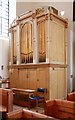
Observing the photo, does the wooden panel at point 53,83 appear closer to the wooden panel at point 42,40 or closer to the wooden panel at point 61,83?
the wooden panel at point 61,83

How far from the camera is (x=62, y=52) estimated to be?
21.5 feet

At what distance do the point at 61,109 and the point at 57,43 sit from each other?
3164 mm

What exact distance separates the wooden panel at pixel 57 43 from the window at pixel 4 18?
266 cm

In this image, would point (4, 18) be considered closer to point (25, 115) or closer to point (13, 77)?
point (13, 77)

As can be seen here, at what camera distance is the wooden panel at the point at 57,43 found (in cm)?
595

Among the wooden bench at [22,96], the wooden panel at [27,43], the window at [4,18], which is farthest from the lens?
the window at [4,18]

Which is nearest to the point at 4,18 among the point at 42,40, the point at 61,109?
the point at 42,40

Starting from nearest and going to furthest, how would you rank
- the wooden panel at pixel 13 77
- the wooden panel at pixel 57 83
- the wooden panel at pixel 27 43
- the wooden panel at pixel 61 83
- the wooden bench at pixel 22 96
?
the wooden bench at pixel 22 96 < the wooden panel at pixel 57 83 < the wooden panel at pixel 61 83 < the wooden panel at pixel 27 43 < the wooden panel at pixel 13 77

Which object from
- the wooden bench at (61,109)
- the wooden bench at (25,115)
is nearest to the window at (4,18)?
the wooden bench at (61,109)

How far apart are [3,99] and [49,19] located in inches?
120

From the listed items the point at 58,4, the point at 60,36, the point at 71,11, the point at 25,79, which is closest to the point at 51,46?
the point at 60,36

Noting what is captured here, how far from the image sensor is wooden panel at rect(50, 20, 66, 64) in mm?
5945

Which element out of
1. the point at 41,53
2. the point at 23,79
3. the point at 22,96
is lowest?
the point at 22,96

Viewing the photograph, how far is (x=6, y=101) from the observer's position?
4230mm
